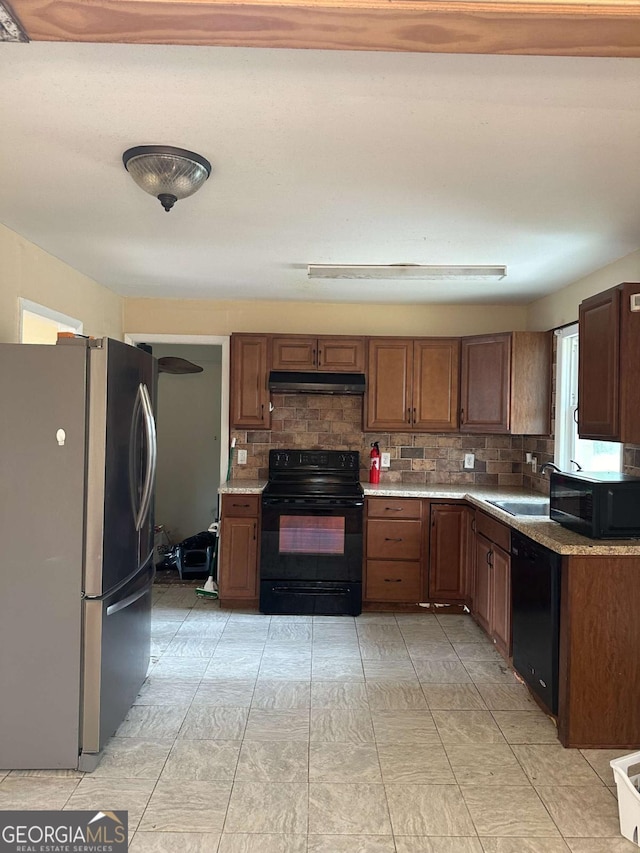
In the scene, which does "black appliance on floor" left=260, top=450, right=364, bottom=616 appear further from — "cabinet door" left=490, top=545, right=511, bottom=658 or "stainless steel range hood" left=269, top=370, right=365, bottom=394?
"cabinet door" left=490, top=545, right=511, bottom=658

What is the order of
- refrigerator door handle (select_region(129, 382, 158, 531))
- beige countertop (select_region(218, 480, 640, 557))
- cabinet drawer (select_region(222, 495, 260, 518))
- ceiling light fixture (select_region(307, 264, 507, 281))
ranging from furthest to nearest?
cabinet drawer (select_region(222, 495, 260, 518)), ceiling light fixture (select_region(307, 264, 507, 281)), refrigerator door handle (select_region(129, 382, 158, 531)), beige countertop (select_region(218, 480, 640, 557))

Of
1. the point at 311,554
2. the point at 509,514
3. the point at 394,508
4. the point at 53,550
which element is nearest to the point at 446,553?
the point at 394,508

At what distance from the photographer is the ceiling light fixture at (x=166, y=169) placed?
6.73 feet

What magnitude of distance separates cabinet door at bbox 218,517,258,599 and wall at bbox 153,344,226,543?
2.04 m

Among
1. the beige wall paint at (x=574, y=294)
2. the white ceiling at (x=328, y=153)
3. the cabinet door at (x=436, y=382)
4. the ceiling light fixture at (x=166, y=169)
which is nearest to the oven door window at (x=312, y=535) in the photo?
the cabinet door at (x=436, y=382)

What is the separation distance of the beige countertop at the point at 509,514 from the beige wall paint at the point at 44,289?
1.59 meters

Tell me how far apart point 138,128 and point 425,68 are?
960 millimetres

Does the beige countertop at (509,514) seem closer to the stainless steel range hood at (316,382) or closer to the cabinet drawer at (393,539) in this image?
the cabinet drawer at (393,539)

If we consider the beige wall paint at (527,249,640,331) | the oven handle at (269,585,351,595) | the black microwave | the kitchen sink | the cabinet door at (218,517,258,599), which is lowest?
the oven handle at (269,585,351,595)

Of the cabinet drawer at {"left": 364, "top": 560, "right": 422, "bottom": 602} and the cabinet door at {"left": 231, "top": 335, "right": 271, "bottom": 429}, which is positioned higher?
the cabinet door at {"left": 231, "top": 335, "right": 271, "bottom": 429}

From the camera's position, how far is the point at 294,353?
4.58m

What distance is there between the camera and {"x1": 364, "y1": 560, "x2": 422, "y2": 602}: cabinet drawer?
4242 mm

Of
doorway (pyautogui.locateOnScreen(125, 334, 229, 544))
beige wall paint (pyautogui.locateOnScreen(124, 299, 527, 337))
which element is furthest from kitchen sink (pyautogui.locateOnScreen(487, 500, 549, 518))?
doorway (pyautogui.locateOnScreen(125, 334, 229, 544))

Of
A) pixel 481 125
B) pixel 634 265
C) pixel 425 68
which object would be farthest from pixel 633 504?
pixel 425 68
